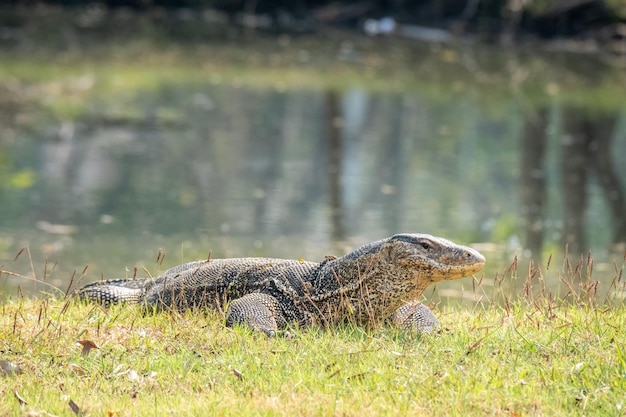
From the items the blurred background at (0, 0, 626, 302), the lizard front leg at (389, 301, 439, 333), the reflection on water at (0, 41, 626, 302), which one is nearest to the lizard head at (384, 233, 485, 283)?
the blurred background at (0, 0, 626, 302)

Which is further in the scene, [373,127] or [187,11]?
[187,11]

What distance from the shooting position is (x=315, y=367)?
510 centimetres

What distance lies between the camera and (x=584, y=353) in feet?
17.2

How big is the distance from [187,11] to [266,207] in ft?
79.6

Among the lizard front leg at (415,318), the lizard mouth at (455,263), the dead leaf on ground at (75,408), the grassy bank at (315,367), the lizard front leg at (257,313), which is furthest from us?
the lizard front leg at (415,318)

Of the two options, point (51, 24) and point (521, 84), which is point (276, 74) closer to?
point (521, 84)

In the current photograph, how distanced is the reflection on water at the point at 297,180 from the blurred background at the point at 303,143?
43 mm

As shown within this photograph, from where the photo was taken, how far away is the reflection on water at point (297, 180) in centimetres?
1141

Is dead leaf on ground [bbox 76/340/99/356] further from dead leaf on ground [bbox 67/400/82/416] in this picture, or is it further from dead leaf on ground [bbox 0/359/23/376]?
dead leaf on ground [bbox 67/400/82/416]

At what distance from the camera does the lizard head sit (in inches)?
225

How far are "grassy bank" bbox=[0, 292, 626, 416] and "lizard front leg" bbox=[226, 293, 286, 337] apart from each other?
99 mm

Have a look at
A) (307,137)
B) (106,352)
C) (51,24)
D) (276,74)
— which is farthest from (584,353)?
(51,24)

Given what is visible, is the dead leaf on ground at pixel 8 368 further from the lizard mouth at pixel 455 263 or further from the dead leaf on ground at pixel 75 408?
the lizard mouth at pixel 455 263

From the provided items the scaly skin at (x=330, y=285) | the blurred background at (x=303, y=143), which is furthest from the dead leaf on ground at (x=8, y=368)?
the scaly skin at (x=330, y=285)
